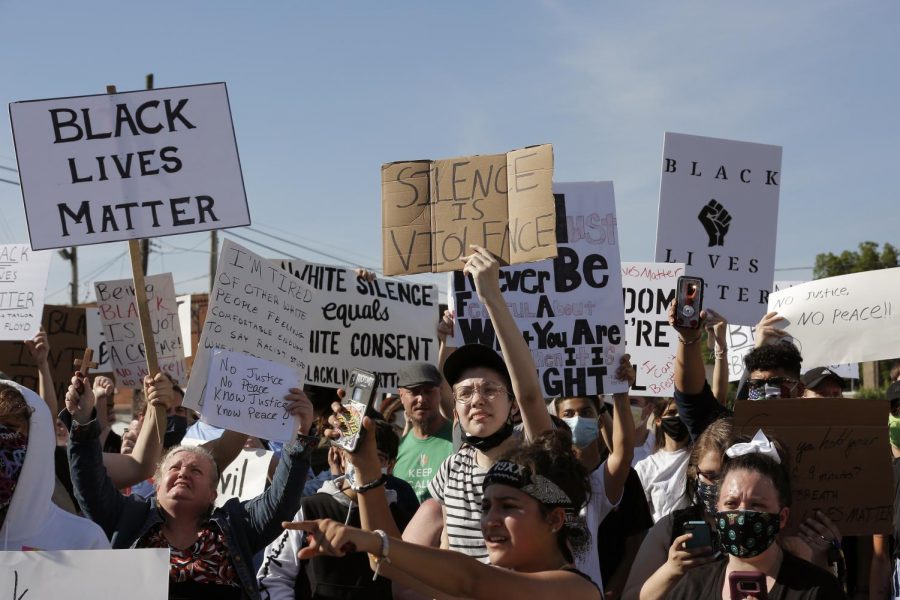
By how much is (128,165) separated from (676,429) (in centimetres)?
360

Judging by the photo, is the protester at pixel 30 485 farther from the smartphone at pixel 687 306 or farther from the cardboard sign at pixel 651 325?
the cardboard sign at pixel 651 325

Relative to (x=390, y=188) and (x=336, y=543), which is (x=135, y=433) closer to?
(x=390, y=188)

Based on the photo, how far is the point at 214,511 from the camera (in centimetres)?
463

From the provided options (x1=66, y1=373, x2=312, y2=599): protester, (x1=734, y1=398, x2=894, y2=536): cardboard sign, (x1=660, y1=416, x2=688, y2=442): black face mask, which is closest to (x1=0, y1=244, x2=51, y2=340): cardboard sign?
(x1=66, y1=373, x2=312, y2=599): protester

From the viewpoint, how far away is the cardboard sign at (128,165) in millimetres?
5926

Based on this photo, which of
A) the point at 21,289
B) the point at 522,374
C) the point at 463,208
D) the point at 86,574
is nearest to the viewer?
the point at 86,574

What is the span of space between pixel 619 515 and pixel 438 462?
1.53 m

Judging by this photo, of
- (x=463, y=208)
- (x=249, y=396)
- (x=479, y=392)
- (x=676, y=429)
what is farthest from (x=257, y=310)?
(x=676, y=429)

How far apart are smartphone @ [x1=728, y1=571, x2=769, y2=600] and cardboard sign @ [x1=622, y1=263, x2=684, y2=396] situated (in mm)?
4194

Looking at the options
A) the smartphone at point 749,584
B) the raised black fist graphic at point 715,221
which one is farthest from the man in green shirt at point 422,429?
the smartphone at point 749,584

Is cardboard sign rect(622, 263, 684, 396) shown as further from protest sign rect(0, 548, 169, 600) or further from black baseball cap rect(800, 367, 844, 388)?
protest sign rect(0, 548, 169, 600)

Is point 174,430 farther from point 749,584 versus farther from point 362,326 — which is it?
point 749,584

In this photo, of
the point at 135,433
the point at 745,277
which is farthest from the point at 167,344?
the point at 745,277

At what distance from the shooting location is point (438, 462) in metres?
6.34
